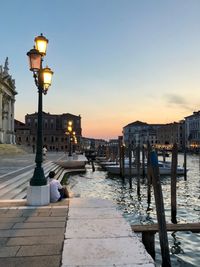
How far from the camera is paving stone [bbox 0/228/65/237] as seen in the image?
5613 millimetres

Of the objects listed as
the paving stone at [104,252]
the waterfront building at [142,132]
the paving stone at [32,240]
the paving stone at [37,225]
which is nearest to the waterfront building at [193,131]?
the waterfront building at [142,132]

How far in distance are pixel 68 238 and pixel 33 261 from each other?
106 centimetres

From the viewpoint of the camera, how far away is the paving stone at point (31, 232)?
18.4 feet

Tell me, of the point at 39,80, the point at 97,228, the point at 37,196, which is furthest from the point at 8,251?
the point at 39,80

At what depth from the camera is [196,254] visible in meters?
8.38

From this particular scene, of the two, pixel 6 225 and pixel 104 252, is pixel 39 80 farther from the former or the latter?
pixel 104 252

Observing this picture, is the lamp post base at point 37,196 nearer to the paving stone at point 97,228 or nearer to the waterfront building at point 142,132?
the paving stone at point 97,228

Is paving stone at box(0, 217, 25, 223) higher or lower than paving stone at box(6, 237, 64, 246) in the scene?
higher

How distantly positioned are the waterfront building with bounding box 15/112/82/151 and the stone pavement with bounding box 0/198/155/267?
107676 mm

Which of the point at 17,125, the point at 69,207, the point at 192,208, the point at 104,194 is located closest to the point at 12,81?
the point at 17,125

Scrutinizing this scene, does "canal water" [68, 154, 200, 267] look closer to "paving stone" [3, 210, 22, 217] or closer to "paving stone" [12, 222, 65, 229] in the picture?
"paving stone" [12, 222, 65, 229]

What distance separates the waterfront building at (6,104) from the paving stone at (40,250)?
202 feet

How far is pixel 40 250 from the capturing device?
189 inches

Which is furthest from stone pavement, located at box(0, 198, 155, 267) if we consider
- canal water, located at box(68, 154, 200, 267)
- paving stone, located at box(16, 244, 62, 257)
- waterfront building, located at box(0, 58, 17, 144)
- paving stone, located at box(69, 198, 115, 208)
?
waterfront building, located at box(0, 58, 17, 144)
